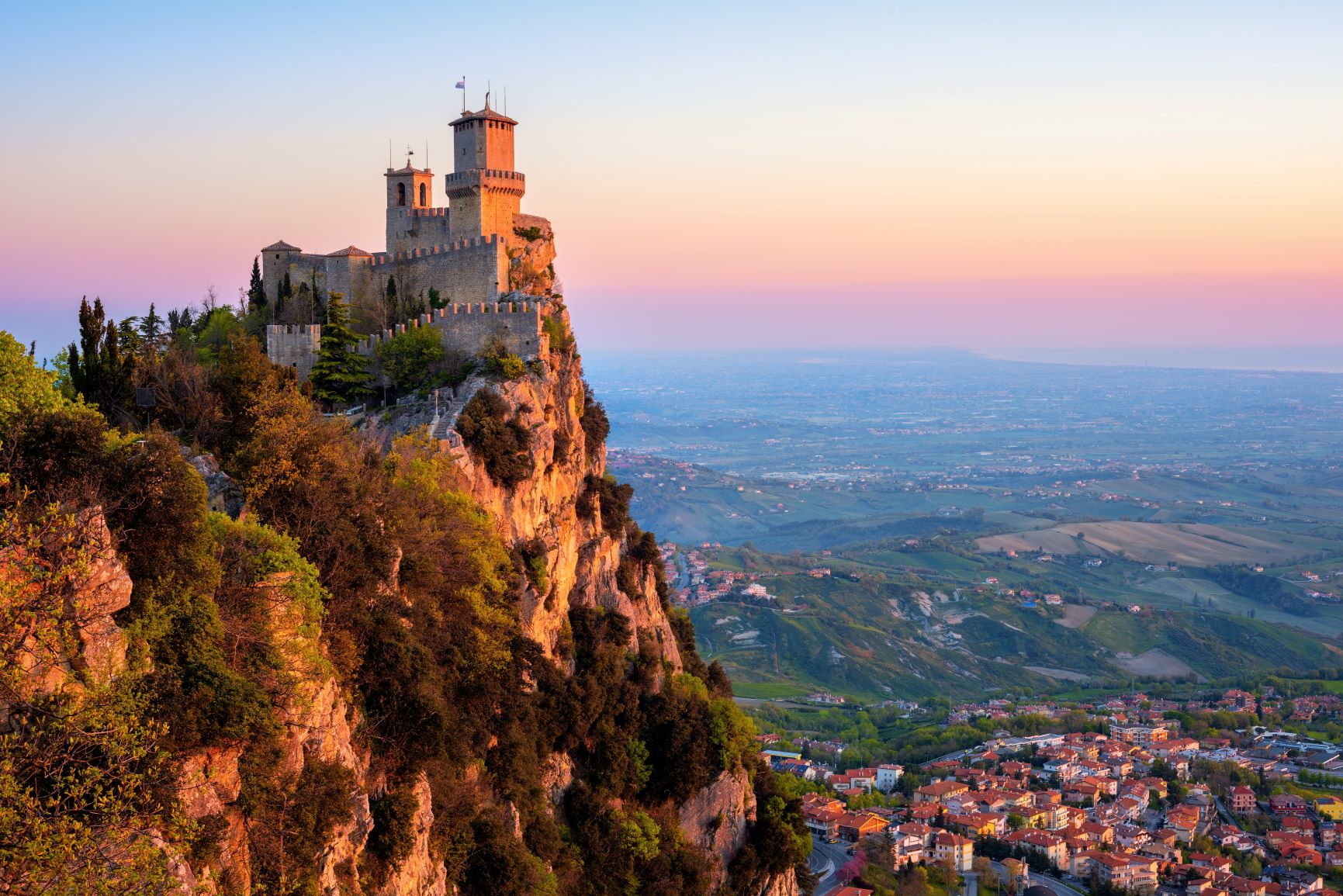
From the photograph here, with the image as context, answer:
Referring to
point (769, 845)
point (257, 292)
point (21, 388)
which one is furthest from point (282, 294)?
point (769, 845)

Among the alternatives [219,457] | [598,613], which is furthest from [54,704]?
[598,613]

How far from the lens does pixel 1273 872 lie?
65.7 metres

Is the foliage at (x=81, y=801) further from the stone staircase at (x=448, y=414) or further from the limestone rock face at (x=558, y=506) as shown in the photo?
the stone staircase at (x=448, y=414)

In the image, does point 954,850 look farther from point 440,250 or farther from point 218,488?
point 218,488

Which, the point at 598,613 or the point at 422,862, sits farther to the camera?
the point at 598,613

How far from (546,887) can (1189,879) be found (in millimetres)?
46192

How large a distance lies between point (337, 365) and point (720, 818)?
671 inches

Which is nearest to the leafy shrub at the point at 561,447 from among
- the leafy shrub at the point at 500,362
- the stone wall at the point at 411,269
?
the leafy shrub at the point at 500,362

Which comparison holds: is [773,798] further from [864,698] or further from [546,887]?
[864,698]

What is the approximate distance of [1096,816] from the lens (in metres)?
Answer: 73.4

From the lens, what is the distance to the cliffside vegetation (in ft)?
48.3

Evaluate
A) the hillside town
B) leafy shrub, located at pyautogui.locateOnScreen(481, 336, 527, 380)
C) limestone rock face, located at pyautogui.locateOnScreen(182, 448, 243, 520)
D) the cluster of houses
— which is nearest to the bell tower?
leafy shrub, located at pyautogui.locateOnScreen(481, 336, 527, 380)

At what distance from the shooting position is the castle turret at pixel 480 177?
39500 millimetres

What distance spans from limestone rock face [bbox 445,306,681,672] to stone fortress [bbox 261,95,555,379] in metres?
2.34
